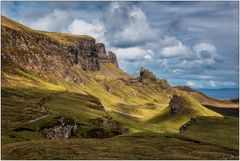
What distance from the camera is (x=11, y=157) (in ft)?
266

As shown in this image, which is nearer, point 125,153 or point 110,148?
point 125,153

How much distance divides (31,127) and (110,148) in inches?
4018

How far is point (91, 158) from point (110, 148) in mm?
17304

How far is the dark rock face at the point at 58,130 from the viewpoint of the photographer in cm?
18688

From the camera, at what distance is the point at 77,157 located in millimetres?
79188

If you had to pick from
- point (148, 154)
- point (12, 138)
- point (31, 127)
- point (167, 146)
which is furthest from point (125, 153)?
point (31, 127)

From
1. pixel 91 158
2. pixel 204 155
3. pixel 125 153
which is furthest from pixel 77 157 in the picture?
pixel 204 155

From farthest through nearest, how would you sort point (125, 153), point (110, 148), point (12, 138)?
point (12, 138)
point (110, 148)
point (125, 153)

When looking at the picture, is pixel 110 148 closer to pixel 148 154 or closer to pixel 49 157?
pixel 148 154

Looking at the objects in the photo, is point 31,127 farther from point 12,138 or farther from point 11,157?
point 11,157

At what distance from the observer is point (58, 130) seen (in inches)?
7534

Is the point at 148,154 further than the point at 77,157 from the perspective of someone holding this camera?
Yes

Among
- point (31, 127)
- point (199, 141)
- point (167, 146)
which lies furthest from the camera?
point (31, 127)

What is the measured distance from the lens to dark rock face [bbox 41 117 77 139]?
18688 centimetres
